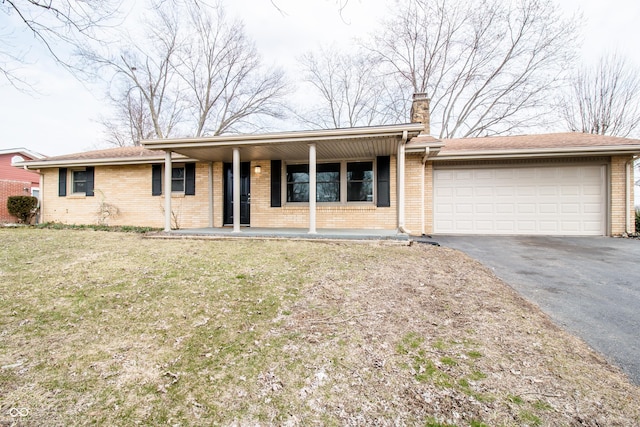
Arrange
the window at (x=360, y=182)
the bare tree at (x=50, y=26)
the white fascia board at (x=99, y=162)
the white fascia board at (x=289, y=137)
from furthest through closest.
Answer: the white fascia board at (x=99, y=162)
the window at (x=360, y=182)
the white fascia board at (x=289, y=137)
the bare tree at (x=50, y=26)

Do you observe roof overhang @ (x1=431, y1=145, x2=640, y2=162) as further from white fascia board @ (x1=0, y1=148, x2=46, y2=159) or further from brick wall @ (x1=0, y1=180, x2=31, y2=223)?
white fascia board @ (x1=0, y1=148, x2=46, y2=159)

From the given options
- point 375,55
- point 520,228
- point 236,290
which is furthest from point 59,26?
point 375,55

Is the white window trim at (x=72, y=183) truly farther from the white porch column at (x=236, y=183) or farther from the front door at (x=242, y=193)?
the white porch column at (x=236, y=183)

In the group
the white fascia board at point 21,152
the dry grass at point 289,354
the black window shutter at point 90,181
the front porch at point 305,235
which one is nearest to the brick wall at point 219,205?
the black window shutter at point 90,181

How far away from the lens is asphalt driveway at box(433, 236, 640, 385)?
2615 millimetres

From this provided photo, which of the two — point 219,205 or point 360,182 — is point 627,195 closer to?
point 360,182

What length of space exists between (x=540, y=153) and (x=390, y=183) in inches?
161

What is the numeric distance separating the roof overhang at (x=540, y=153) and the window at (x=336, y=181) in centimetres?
220

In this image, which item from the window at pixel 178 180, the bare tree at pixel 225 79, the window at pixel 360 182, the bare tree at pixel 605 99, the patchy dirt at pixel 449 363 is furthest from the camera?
the bare tree at pixel 225 79

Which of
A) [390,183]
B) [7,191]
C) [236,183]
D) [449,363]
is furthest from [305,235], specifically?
[7,191]

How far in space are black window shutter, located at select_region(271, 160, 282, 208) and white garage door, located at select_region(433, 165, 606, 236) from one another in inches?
189

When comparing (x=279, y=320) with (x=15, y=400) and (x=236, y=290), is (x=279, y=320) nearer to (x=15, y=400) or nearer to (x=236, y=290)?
(x=236, y=290)

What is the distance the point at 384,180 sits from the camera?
8586 mm

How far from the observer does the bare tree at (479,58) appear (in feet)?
49.9
